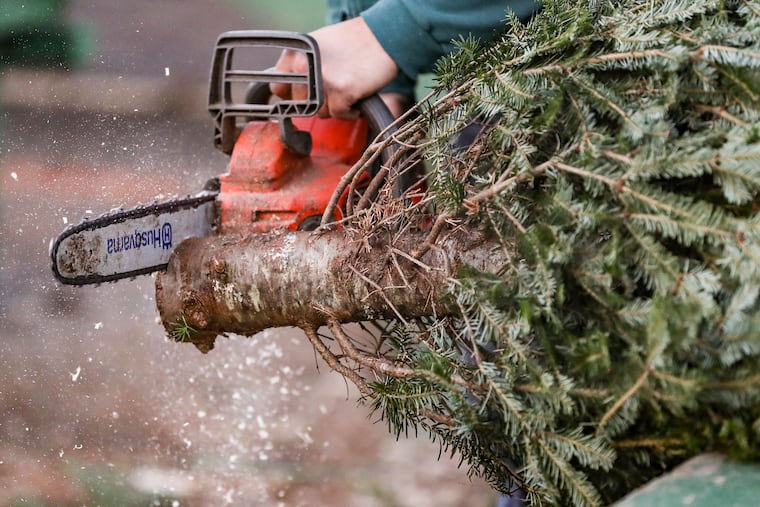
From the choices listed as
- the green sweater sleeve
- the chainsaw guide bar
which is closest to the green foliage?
the green sweater sleeve

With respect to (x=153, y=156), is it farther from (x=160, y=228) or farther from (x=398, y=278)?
(x=398, y=278)

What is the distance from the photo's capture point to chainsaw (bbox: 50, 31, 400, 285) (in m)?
1.62

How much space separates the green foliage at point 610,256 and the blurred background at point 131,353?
43.6 inches

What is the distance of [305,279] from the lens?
1.56m

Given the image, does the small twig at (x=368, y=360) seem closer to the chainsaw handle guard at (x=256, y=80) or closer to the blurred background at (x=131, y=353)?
the chainsaw handle guard at (x=256, y=80)

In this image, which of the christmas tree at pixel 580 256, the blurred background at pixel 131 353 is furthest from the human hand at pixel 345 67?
the blurred background at pixel 131 353

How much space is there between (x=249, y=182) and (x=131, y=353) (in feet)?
4.97

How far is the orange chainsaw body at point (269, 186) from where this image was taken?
1756 mm

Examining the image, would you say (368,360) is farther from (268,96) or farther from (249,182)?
(268,96)

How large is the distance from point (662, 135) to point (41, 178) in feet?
6.27

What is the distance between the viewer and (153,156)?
291cm

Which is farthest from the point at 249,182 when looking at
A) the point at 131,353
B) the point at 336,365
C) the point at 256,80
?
the point at 131,353

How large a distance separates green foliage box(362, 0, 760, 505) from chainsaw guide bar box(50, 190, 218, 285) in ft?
1.88

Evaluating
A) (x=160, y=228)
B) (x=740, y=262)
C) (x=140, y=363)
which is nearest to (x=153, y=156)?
(x=140, y=363)
